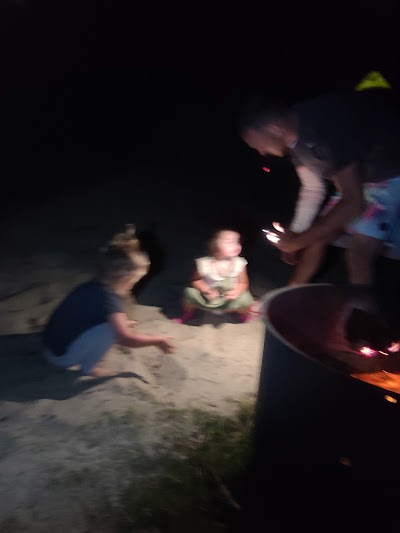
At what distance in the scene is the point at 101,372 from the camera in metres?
3.39

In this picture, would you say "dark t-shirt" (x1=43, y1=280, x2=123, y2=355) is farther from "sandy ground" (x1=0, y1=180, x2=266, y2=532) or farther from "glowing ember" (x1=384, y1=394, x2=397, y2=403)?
"glowing ember" (x1=384, y1=394, x2=397, y2=403)

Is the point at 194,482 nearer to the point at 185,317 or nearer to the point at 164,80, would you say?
the point at 185,317

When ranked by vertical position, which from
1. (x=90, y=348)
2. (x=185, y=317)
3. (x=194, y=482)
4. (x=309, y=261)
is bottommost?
(x=185, y=317)

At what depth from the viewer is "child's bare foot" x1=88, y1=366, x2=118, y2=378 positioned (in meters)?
3.36

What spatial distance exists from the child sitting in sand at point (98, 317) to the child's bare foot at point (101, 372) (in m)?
0.03

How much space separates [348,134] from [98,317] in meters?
1.69

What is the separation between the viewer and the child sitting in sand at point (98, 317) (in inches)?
128

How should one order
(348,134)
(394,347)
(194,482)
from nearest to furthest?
1. (194,482)
2. (394,347)
3. (348,134)

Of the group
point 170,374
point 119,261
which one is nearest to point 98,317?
point 119,261

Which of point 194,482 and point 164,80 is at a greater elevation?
point 164,80

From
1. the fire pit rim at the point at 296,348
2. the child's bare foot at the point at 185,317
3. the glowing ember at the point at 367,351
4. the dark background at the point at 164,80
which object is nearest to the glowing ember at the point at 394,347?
the glowing ember at the point at 367,351

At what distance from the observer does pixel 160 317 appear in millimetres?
4234

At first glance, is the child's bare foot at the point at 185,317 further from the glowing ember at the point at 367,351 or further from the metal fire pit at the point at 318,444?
the glowing ember at the point at 367,351

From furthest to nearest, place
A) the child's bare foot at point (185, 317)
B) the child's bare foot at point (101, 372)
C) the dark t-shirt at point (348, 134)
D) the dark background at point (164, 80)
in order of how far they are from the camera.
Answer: the dark background at point (164, 80), the child's bare foot at point (185, 317), the child's bare foot at point (101, 372), the dark t-shirt at point (348, 134)
